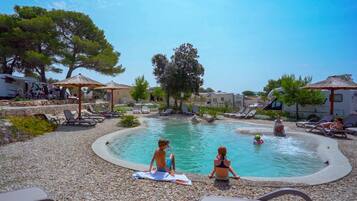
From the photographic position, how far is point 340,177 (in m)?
5.39

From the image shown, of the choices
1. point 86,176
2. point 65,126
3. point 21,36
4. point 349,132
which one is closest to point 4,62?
point 21,36

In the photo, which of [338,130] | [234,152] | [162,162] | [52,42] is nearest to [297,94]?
[338,130]

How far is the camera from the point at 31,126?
1078 centimetres

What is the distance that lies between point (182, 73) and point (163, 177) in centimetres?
2065

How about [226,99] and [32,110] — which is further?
[226,99]

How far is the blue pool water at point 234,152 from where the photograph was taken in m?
8.13

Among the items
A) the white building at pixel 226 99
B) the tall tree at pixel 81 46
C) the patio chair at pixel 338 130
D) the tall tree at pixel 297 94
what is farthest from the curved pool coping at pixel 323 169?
the white building at pixel 226 99

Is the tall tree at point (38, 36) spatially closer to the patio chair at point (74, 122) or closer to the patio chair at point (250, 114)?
the patio chair at point (74, 122)

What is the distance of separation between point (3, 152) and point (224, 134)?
9972mm

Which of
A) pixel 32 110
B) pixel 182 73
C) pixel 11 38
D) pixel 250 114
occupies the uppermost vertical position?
pixel 11 38

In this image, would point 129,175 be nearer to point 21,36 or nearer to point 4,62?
point 21,36

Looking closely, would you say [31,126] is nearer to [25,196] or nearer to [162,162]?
[162,162]

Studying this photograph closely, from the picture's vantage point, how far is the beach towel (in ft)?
16.5

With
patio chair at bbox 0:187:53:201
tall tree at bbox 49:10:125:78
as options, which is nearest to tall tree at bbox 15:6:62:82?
tall tree at bbox 49:10:125:78
